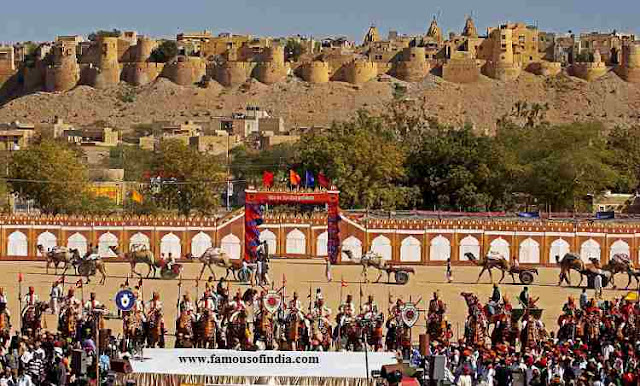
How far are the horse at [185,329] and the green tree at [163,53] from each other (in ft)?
355

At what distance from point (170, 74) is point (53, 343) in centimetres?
10689

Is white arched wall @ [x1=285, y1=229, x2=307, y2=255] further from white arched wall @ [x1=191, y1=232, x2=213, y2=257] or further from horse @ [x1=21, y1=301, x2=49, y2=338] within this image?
horse @ [x1=21, y1=301, x2=49, y2=338]

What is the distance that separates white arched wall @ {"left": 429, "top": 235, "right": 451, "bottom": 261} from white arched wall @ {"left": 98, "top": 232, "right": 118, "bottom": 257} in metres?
9.70

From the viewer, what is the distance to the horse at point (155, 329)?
28.4 meters

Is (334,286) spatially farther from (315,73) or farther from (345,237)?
(315,73)

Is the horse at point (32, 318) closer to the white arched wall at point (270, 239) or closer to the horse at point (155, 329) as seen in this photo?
the horse at point (155, 329)

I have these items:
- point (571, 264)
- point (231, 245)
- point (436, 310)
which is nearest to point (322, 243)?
point (231, 245)

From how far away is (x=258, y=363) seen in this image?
2494cm

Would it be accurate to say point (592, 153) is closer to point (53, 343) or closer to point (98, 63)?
point (53, 343)

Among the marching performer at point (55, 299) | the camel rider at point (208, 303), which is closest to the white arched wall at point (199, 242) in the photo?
the marching performer at point (55, 299)

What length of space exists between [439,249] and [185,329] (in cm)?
2205

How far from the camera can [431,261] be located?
49.3 meters

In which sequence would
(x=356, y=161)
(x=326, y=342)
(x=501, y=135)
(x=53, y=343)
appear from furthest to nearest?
1. (x=501, y=135)
2. (x=356, y=161)
3. (x=326, y=342)
4. (x=53, y=343)

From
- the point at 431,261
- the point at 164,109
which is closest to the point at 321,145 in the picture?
the point at 431,261
